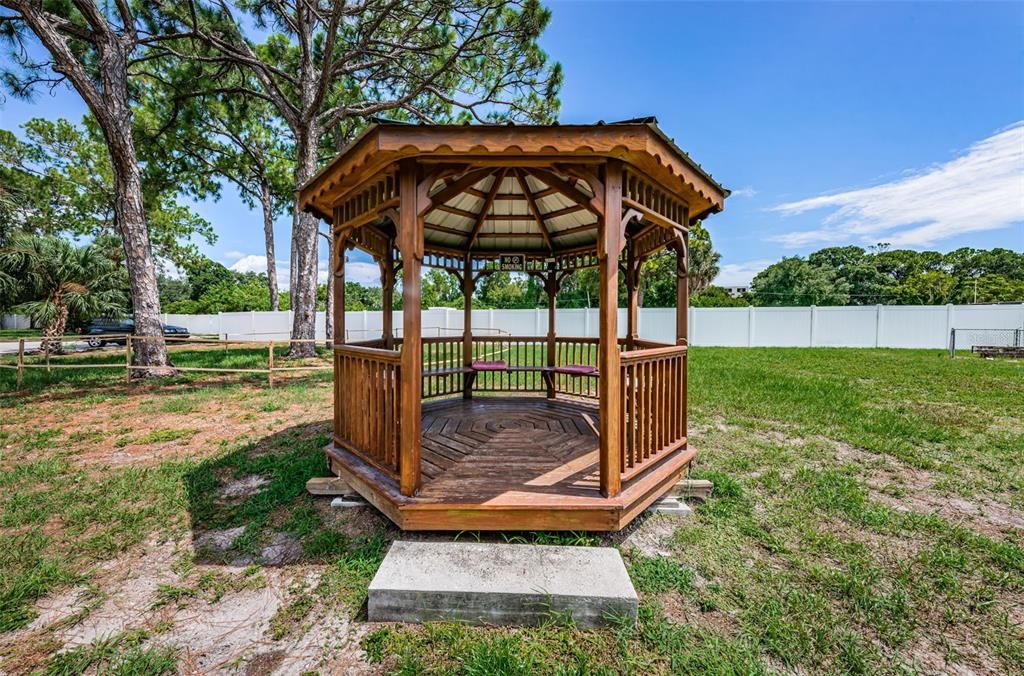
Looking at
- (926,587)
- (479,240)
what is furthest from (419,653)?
(479,240)

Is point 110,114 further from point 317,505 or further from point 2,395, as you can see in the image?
point 317,505

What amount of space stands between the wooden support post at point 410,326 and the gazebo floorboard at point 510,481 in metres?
0.26

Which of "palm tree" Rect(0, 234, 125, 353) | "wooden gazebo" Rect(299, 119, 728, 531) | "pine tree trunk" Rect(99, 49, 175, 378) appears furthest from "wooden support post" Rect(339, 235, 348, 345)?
"palm tree" Rect(0, 234, 125, 353)

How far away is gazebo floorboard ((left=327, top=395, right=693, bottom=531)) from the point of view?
277 centimetres

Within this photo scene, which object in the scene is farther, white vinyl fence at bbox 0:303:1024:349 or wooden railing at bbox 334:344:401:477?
white vinyl fence at bbox 0:303:1024:349

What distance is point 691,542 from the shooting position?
283 cm

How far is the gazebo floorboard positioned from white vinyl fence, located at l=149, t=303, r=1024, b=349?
12.1m

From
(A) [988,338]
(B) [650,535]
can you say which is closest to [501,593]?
(B) [650,535]

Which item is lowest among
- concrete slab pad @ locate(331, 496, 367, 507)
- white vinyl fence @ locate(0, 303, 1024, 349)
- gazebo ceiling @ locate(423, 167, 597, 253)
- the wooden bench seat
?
concrete slab pad @ locate(331, 496, 367, 507)

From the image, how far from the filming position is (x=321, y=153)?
49.6ft

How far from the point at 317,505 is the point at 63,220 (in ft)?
90.7

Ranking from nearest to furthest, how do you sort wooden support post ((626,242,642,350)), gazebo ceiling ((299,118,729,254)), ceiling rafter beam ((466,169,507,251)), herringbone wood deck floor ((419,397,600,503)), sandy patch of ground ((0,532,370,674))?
sandy patch of ground ((0,532,370,674))
gazebo ceiling ((299,118,729,254))
herringbone wood deck floor ((419,397,600,503))
ceiling rafter beam ((466,169,507,251))
wooden support post ((626,242,642,350))

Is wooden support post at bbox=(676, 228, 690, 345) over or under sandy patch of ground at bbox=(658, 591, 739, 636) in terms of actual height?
over

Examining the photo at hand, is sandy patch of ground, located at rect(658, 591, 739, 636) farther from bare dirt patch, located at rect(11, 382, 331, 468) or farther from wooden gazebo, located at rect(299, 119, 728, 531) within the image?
bare dirt patch, located at rect(11, 382, 331, 468)
